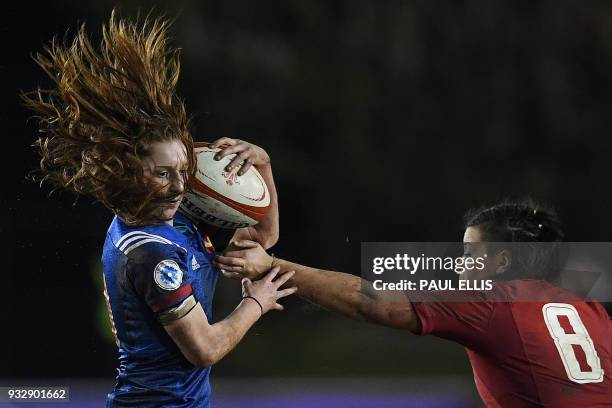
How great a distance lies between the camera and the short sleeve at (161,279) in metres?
2.25

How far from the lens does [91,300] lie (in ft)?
16.0

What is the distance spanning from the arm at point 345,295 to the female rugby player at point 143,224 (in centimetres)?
29

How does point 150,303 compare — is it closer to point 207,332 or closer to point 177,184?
point 207,332

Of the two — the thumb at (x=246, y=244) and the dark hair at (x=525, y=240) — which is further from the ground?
the dark hair at (x=525, y=240)

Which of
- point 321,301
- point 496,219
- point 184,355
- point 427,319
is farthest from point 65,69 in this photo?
point 496,219

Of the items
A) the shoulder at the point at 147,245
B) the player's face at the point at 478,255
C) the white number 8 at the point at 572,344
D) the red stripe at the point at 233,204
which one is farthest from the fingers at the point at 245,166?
the white number 8 at the point at 572,344

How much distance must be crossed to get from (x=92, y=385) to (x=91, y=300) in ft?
1.61

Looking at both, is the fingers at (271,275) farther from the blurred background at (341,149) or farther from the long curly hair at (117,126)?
the blurred background at (341,149)

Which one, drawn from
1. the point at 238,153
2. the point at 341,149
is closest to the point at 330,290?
the point at 238,153

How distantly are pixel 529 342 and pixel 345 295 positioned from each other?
653 millimetres

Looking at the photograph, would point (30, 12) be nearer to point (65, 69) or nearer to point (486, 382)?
point (65, 69)

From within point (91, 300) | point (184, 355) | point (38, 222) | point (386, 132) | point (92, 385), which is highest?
point (386, 132)

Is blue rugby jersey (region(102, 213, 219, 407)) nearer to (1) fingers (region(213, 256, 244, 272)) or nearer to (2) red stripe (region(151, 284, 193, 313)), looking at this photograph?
(2) red stripe (region(151, 284, 193, 313))

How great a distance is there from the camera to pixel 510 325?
9.05ft
